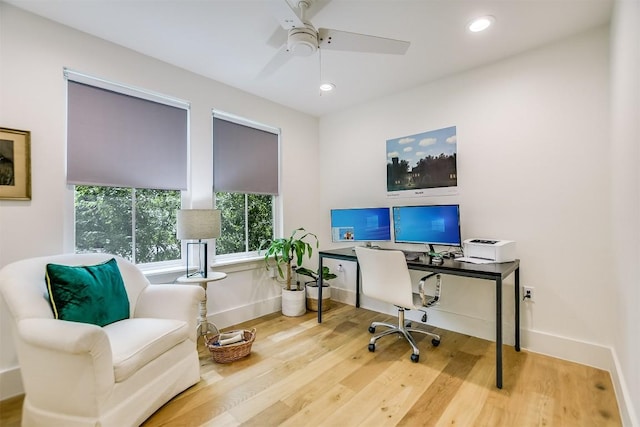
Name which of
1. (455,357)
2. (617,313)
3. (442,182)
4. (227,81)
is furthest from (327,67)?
(617,313)

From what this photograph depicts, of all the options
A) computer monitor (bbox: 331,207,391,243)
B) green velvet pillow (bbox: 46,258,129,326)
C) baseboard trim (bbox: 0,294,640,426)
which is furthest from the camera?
computer monitor (bbox: 331,207,391,243)

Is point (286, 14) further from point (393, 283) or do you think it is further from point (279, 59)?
point (393, 283)

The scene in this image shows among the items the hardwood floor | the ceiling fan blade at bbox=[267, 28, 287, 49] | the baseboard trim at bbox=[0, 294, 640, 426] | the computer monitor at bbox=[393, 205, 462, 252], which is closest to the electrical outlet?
the baseboard trim at bbox=[0, 294, 640, 426]

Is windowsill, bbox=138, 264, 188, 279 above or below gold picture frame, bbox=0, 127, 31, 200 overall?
below

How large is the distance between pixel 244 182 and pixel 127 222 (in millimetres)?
1179

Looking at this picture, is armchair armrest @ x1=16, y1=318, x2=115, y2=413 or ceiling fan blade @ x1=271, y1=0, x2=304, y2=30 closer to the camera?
armchair armrest @ x1=16, y1=318, x2=115, y2=413

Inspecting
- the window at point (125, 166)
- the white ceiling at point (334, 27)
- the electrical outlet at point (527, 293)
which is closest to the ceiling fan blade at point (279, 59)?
the white ceiling at point (334, 27)

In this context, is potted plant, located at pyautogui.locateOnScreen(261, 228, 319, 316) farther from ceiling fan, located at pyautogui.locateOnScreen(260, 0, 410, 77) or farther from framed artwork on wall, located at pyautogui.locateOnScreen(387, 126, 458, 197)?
ceiling fan, located at pyautogui.locateOnScreen(260, 0, 410, 77)

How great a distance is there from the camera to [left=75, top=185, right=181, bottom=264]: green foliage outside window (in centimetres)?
225

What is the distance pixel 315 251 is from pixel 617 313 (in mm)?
2867

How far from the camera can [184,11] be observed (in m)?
1.94

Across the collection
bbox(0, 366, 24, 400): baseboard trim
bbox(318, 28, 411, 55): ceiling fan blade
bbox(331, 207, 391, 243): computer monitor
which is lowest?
bbox(0, 366, 24, 400): baseboard trim

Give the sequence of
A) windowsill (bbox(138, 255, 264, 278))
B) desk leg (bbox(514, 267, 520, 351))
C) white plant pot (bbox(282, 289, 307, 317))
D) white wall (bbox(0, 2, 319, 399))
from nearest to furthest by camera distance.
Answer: white wall (bbox(0, 2, 319, 399)) < desk leg (bbox(514, 267, 520, 351)) < windowsill (bbox(138, 255, 264, 278)) < white plant pot (bbox(282, 289, 307, 317))

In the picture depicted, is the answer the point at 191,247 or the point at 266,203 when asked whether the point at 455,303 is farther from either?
the point at 191,247
